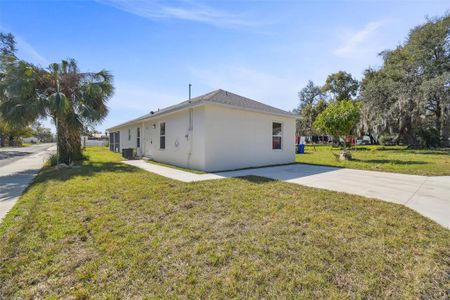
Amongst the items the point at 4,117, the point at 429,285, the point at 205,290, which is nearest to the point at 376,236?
the point at 429,285

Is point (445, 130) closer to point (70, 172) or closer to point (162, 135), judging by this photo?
point (162, 135)

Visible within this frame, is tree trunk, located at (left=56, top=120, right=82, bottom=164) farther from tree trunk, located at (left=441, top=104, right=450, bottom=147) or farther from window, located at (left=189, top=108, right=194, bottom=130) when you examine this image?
tree trunk, located at (left=441, top=104, right=450, bottom=147)

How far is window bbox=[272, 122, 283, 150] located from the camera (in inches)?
424

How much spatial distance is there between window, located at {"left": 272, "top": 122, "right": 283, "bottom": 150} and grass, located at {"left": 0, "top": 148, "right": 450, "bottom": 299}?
608 cm

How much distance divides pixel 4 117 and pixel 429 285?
14.6 m

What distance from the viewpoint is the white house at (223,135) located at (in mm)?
8578

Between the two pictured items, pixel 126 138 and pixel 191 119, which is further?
pixel 126 138

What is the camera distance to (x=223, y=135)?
8.87 metres

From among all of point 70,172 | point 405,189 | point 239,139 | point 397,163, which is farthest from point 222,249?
point 397,163

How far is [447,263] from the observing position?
2514mm

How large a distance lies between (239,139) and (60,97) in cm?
796

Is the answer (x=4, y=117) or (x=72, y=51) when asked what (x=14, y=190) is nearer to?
A: (x=4, y=117)

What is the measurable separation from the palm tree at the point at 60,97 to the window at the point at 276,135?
29.0 ft

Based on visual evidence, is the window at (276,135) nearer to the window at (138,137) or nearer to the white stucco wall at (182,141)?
the white stucco wall at (182,141)
